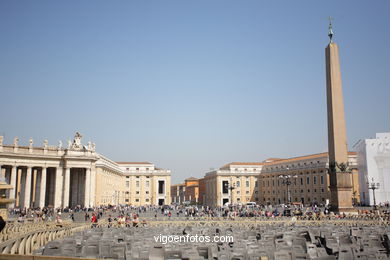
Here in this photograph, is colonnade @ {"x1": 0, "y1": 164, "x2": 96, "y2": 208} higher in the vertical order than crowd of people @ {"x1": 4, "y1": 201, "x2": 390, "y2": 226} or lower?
higher

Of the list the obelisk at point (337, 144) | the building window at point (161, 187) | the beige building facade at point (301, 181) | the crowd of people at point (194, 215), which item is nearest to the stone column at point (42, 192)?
the crowd of people at point (194, 215)

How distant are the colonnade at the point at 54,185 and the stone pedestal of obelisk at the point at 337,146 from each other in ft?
127

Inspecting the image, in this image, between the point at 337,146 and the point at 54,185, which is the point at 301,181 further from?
the point at 337,146

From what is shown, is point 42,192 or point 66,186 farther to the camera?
point 66,186

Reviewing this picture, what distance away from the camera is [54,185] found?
193 feet

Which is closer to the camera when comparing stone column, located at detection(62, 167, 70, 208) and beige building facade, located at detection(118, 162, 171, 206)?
stone column, located at detection(62, 167, 70, 208)

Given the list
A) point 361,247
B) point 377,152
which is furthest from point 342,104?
point 377,152

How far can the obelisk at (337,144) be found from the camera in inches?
1040

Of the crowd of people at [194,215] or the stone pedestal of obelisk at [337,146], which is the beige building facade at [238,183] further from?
the stone pedestal of obelisk at [337,146]

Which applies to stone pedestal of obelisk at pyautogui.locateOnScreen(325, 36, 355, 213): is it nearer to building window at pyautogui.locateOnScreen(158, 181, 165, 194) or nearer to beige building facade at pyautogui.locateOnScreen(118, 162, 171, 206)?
beige building facade at pyautogui.locateOnScreen(118, 162, 171, 206)

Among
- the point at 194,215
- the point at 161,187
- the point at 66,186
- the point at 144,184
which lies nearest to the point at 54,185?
the point at 66,186

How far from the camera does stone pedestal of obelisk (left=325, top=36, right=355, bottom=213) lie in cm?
2639

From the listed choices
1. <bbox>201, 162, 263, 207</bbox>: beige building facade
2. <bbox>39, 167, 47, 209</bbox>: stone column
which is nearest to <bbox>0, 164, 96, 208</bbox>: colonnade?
<bbox>39, 167, 47, 209</bbox>: stone column

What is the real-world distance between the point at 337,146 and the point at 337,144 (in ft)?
0.47
